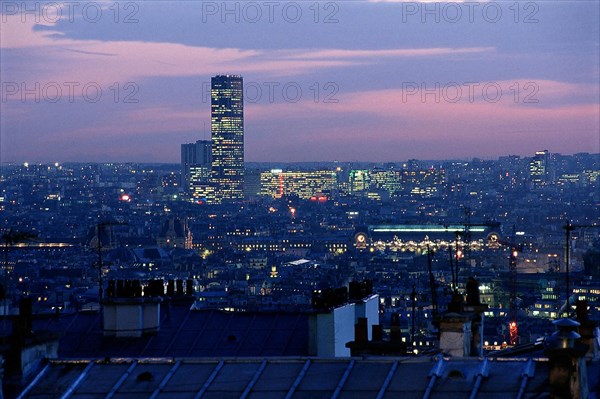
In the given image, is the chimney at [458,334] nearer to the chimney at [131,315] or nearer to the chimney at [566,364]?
the chimney at [566,364]

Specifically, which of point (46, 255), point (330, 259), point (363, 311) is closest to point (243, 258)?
point (330, 259)

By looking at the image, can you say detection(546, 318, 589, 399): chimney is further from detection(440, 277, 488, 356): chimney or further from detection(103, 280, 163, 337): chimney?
detection(103, 280, 163, 337): chimney

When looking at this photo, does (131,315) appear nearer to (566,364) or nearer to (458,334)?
(458,334)

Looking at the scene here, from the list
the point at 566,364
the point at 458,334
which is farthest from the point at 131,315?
the point at 566,364

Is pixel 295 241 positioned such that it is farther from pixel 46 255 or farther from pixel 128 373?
pixel 128 373

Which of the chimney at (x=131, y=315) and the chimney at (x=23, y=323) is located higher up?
the chimney at (x=23, y=323)

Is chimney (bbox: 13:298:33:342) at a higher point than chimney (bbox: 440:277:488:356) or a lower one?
higher

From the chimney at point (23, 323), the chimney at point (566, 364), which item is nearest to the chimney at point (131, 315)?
the chimney at point (23, 323)

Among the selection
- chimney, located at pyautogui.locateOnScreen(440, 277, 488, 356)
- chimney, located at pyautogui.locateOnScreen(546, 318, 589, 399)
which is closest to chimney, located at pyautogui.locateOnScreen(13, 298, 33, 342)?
chimney, located at pyautogui.locateOnScreen(440, 277, 488, 356)
